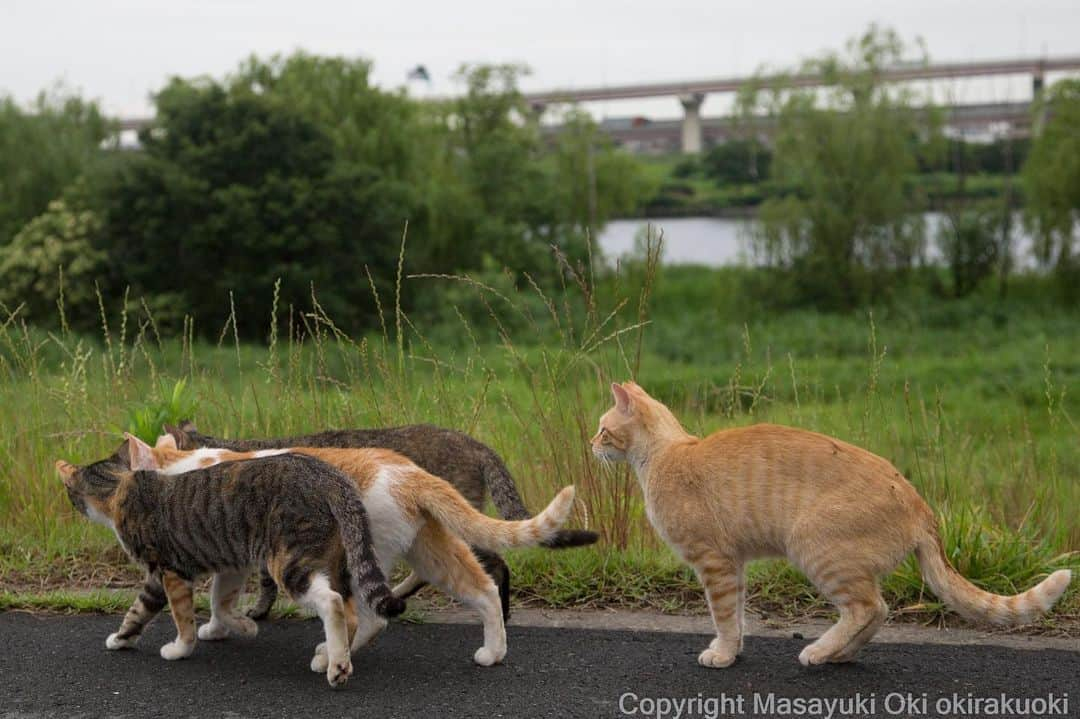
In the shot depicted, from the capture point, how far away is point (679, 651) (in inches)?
198

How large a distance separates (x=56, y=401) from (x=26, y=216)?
26.9 m

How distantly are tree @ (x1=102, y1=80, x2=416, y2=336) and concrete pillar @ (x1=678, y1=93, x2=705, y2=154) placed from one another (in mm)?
9037

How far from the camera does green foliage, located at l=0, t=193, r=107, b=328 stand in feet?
85.8

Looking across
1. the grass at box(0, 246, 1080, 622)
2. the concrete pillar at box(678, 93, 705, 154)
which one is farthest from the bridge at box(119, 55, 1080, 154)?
the grass at box(0, 246, 1080, 622)

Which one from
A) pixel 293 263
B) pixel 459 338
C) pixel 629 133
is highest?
pixel 629 133

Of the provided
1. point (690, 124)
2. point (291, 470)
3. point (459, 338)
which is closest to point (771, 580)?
point (291, 470)

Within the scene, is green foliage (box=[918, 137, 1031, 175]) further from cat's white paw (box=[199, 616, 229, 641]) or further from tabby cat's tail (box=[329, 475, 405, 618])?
tabby cat's tail (box=[329, 475, 405, 618])

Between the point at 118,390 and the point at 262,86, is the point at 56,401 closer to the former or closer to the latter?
the point at 118,390

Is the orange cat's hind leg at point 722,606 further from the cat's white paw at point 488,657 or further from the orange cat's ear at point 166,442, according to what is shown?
the orange cat's ear at point 166,442

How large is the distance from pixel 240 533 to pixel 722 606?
1.99m

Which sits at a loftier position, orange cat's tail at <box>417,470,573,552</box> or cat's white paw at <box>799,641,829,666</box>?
Result: orange cat's tail at <box>417,470,573,552</box>

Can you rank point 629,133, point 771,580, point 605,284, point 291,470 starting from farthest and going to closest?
1. point 629,133
2. point 605,284
3. point 771,580
4. point 291,470

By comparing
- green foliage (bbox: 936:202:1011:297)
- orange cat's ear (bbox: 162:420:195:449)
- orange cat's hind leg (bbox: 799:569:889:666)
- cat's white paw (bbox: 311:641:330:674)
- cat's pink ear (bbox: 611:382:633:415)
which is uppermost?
cat's pink ear (bbox: 611:382:633:415)

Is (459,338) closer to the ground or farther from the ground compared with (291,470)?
closer to the ground
